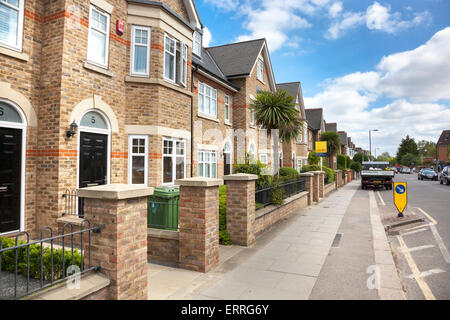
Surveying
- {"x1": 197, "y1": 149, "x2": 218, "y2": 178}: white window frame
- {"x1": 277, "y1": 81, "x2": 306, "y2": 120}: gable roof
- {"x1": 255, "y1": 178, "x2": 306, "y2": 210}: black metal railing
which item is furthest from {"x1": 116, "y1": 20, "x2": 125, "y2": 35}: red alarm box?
{"x1": 277, "y1": 81, "x2": 306, "y2": 120}: gable roof

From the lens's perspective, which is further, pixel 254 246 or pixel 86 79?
pixel 86 79

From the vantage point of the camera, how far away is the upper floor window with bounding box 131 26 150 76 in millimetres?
9102

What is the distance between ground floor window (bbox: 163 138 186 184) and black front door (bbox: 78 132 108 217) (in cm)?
207

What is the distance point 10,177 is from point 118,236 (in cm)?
477

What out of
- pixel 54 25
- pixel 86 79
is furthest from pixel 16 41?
pixel 86 79

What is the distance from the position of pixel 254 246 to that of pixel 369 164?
22.2 m

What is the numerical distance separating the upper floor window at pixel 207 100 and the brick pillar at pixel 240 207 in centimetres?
721

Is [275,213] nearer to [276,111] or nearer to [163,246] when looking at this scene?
[163,246]

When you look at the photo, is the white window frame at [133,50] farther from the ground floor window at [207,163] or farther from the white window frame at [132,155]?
the ground floor window at [207,163]

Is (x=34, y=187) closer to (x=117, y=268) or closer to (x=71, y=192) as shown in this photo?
(x=71, y=192)

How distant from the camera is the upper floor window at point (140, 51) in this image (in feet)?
29.9

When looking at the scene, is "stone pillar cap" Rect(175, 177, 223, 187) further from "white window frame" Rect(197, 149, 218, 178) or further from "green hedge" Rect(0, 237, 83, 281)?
"white window frame" Rect(197, 149, 218, 178)

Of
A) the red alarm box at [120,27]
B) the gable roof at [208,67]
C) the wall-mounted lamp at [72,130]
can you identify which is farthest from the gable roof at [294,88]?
the wall-mounted lamp at [72,130]

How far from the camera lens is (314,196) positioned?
50.8 feet
